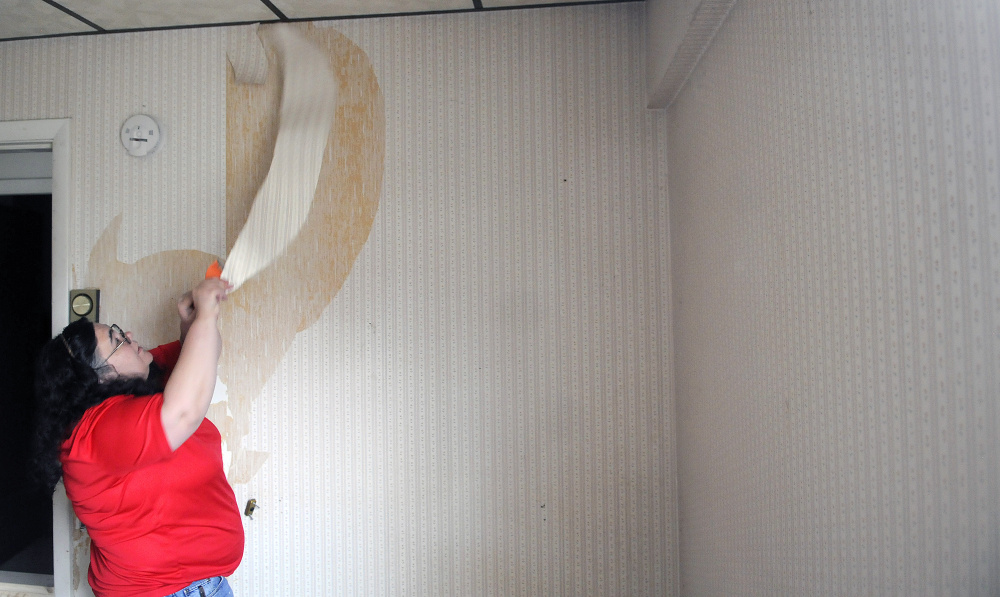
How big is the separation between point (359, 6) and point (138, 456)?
1.37 metres

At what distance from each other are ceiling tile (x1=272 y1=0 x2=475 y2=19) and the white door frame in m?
0.89

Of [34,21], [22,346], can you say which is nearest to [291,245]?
[34,21]

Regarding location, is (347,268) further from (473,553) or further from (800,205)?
(800,205)

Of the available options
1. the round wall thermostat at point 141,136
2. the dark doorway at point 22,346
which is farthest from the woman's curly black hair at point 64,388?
the dark doorway at point 22,346

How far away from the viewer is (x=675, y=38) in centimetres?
125

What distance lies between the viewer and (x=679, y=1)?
1221 mm

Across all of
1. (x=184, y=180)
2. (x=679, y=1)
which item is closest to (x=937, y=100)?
(x=679, y=1)

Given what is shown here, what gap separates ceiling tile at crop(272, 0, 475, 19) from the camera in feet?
5.16

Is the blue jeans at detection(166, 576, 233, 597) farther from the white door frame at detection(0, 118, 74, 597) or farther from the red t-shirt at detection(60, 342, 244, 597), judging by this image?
the white door frame at detection(0, 118, 74, 597)

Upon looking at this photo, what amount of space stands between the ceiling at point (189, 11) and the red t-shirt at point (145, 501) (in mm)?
1195

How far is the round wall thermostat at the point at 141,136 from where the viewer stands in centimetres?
171

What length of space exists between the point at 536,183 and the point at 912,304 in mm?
1141

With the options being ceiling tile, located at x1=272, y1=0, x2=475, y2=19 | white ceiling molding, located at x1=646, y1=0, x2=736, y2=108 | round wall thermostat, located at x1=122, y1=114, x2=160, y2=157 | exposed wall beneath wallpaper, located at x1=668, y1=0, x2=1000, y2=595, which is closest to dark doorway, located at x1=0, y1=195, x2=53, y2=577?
round wall thermostat, located at x1=122, y1=114, x2=160, y2=157

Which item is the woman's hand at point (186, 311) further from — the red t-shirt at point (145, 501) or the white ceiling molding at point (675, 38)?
the white ceiling molding at point (675, 38)
